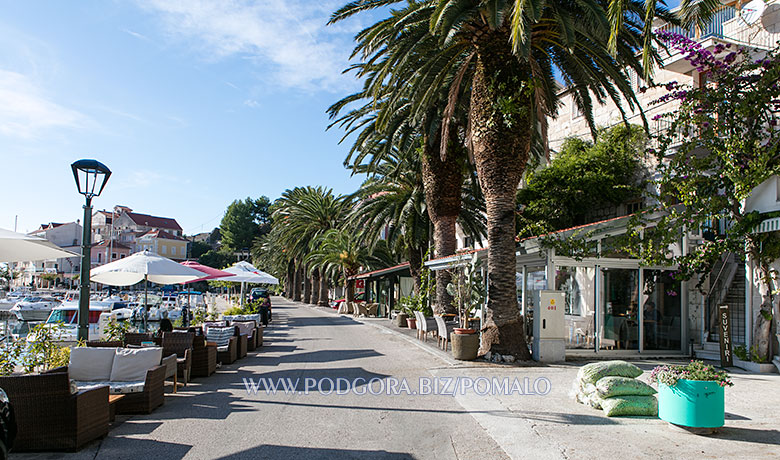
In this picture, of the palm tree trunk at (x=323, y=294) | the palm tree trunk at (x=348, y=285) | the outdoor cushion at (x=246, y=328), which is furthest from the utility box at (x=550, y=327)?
the palm tree trunk at (x=323, y=294)

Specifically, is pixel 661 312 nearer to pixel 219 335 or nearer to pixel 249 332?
pixel 249 332

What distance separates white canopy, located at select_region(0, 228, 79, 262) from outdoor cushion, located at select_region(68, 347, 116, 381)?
152 centimetres

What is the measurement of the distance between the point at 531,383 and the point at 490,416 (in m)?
2.90

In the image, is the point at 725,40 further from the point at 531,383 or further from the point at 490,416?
the point at 490,416

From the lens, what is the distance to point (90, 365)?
7.83 meters

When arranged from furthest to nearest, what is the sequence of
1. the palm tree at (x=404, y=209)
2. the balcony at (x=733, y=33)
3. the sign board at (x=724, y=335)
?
the palm tree at (x=404, y=209), the balcony at (x=733, y=33), the sign board at (x=724, y=335)

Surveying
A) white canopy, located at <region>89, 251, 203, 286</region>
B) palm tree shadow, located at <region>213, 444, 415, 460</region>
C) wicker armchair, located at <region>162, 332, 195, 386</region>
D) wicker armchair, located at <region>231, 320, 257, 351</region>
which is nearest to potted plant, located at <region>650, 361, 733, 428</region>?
palm tree shadow, located at <region>213, 444, 415, 460</region>

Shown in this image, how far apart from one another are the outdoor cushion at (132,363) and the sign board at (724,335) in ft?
38.6

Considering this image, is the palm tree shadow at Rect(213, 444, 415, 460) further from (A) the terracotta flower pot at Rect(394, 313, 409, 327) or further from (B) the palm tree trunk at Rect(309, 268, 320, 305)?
(B) the palm tree trunk at Rect(309, 268, 320, 305)

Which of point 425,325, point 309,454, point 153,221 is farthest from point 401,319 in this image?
point 153,221

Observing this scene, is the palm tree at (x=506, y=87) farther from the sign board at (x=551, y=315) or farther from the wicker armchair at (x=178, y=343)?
the wicker armchair at (x=178, y=343)

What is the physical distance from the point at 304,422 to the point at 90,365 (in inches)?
127

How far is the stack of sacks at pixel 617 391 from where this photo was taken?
757 centimetres

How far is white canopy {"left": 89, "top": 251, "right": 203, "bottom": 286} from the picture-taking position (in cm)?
1220
